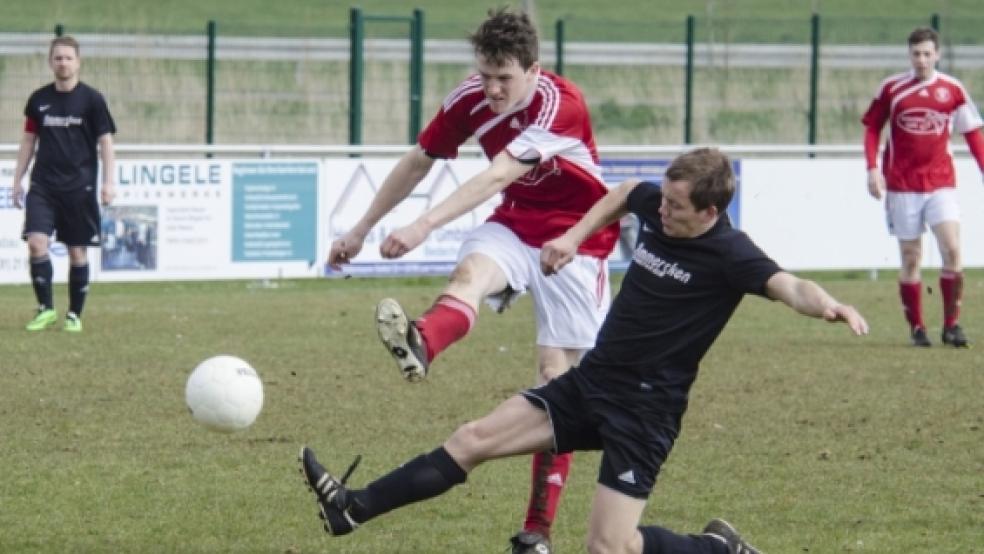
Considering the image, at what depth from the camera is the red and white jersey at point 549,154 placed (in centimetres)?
725

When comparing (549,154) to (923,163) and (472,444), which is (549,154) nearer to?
(472,444)

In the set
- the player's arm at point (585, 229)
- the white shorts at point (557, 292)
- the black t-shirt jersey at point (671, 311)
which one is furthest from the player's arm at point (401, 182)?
the black t-shirt jersey at point (671, 311)

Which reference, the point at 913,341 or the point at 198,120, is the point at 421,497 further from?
the point at 198,120

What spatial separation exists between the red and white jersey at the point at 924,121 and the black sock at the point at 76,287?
618 cm

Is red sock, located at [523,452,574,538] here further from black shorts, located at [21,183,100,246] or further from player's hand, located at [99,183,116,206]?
black shorts, located at [21,183,100,246]

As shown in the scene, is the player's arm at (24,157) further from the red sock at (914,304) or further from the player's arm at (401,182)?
the player's arm at (401,182)

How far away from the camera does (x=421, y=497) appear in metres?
6.29

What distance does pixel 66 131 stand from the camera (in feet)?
45.3

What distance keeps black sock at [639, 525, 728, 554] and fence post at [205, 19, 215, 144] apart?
14557mm

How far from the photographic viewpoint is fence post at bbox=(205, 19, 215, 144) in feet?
66.3

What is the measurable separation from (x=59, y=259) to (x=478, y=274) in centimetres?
1021

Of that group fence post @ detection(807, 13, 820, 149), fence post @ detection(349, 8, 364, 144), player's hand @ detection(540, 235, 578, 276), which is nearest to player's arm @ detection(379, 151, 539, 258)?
player's hand @ detection(540, 235, 578, 276)

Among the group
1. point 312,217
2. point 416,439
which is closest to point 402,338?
point 416,439

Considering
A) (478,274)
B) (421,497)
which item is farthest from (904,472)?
(421,497)
